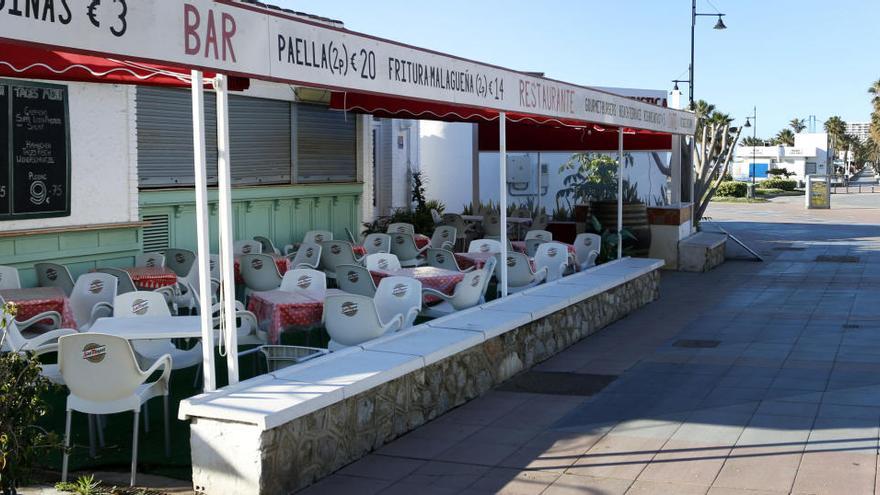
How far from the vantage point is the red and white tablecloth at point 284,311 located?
809 centimetres

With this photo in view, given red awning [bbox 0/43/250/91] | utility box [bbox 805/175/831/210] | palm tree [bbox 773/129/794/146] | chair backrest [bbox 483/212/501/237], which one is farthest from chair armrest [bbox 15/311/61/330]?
palm tree [bbox 773/129/794/146]

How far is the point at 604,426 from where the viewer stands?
7125 mm

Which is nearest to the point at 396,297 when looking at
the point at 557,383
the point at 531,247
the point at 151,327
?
the point at 557,383

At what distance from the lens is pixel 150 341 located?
7.44 metres

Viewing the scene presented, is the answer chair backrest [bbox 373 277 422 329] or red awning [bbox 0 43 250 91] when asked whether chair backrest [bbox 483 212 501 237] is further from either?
red awning [bbox 0 43 250 91]

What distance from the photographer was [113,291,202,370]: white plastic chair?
7.30 m

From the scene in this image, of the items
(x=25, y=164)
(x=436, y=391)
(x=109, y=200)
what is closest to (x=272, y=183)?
(x=109, y=200)

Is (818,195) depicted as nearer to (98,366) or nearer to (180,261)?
(180,261)

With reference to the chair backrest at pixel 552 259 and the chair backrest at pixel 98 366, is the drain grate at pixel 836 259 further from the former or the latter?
the chair backrest at pixel 98 366

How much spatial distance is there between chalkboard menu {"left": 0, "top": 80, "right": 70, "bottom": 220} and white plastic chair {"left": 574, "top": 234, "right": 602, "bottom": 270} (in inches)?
256

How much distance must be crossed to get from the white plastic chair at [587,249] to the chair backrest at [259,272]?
15.0 ft

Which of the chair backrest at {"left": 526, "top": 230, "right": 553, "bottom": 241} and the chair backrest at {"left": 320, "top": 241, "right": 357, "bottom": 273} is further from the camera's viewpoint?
the chair backrest at {"left": 526, "top": 230, "right": 553, "bottom": 241}

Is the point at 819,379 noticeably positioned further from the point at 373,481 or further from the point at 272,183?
the point at 272,183

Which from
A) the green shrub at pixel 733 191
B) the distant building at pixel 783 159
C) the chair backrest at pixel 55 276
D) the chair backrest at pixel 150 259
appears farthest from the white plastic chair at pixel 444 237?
the distant building at pixel 783 159
